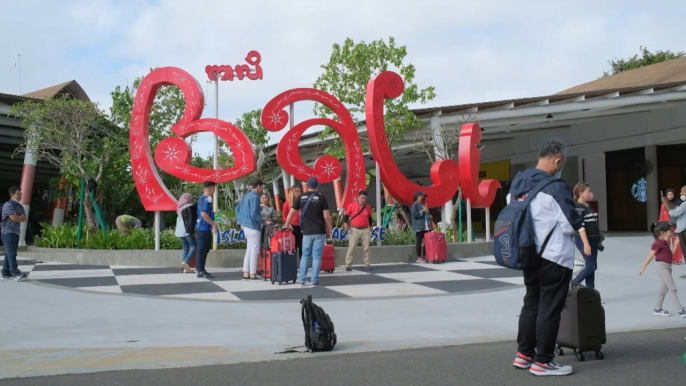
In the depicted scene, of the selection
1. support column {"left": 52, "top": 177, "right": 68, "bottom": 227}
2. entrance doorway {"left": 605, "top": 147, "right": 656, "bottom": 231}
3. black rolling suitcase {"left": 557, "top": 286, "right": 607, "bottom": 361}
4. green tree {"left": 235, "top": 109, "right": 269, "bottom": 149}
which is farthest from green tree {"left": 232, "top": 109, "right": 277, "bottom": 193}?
black rolling suitcase {"left": 557, "top": 286, "right": 607, "bottom": 361}

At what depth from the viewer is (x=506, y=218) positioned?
16.9ft

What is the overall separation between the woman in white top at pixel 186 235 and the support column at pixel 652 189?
799 inches

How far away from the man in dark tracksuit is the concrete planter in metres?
9.17

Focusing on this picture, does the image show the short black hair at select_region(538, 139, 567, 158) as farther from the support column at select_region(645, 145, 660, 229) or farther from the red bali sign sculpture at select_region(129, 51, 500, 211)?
the support column at select_region(645, 145, 660, 229)

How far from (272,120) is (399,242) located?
4.26m

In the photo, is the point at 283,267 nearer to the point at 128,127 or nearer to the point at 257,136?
the point at 128,127

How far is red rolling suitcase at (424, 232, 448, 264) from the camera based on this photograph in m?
14.4

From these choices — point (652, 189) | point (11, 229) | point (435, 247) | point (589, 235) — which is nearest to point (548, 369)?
point (589, 235)

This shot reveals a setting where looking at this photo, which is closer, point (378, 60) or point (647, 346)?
point (647, 346)

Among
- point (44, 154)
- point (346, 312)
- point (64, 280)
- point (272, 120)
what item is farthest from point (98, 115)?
point (346, 312)

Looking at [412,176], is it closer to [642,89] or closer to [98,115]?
[642,89]

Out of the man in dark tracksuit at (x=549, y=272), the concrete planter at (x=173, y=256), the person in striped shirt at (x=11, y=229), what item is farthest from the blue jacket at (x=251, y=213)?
the man in dark tracksuit at (x=549, y=272)

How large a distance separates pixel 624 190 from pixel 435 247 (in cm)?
1726

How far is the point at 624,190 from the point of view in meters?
28.5
